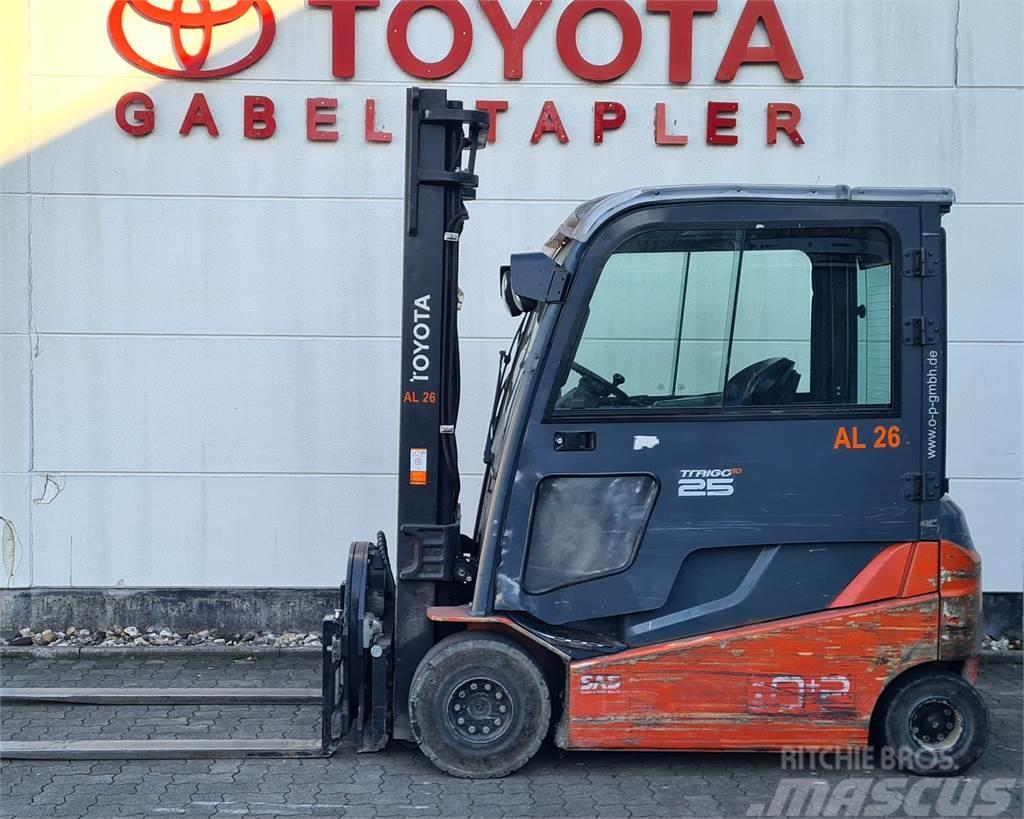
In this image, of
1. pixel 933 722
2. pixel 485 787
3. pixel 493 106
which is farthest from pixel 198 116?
pixel 933 722

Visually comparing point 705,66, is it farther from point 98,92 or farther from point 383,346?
point 98,92

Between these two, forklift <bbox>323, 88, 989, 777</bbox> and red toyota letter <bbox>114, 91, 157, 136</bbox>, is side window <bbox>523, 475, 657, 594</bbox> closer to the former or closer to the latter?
forklift <bbox>323, 88, 989, 777</bbox>

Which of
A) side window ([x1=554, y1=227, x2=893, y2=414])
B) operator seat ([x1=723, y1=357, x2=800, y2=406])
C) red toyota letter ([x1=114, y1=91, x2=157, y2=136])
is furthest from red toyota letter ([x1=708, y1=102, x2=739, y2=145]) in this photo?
red toyota letter ([x1=114, y1=91, x2=157, y2=136])

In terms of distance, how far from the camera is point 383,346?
776cm

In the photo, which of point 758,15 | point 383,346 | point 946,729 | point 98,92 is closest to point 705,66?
point 758,15

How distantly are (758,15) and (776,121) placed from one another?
663mm

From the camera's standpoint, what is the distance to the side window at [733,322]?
5047 millimetres

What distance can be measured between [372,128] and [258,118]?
72 cm

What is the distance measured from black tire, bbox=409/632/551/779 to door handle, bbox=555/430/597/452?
0.89 m

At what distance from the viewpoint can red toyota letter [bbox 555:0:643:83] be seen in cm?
754

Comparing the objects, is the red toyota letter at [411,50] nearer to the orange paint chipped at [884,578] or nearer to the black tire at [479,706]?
the black tire at [479,706]

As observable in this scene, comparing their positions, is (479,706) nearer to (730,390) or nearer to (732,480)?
(732,480)

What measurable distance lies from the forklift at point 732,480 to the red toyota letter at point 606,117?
8.65ft

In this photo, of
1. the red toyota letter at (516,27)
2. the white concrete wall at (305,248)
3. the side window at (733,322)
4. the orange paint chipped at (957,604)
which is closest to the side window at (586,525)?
the side window at (733,322)
